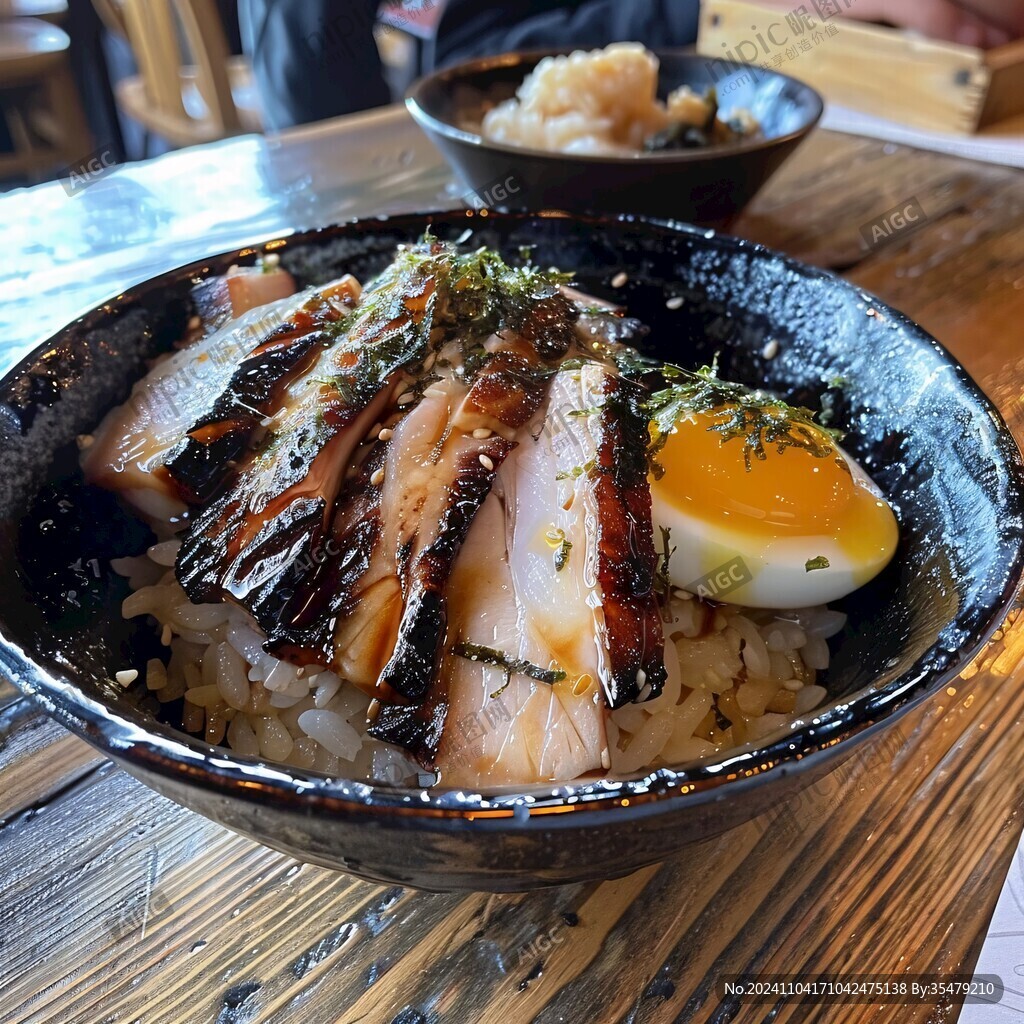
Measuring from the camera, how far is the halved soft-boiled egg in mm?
1416

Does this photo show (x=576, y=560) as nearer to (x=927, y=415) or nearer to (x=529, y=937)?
(x=529, y=937)

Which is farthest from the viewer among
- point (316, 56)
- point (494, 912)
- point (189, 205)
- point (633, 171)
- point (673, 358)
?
point (316, 56)

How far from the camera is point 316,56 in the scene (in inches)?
207

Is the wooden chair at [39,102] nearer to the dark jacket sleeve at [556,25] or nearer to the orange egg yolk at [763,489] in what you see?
the dark jacket sleeve at [556,25]

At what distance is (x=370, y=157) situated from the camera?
11.9 feet

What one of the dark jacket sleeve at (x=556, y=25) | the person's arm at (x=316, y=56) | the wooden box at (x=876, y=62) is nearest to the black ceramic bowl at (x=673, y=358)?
the wooden box at (x=876, y=62)

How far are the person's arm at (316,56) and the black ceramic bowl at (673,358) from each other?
405cm

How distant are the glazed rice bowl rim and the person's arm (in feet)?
7.74

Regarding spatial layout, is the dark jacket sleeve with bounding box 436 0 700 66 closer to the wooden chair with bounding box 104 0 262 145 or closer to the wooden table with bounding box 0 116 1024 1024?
the wooden chair with bounding box 104 0 262 145

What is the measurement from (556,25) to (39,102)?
5.29m

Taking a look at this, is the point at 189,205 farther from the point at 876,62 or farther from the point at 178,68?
the point at 178,68

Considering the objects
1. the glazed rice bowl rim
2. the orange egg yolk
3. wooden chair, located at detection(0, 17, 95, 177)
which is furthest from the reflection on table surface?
wooden chair, located at detection(0, 17, 95, 177)

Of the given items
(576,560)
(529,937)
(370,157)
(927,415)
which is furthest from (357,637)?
(370,157)

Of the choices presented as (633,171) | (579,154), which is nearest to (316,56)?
(579,154)
